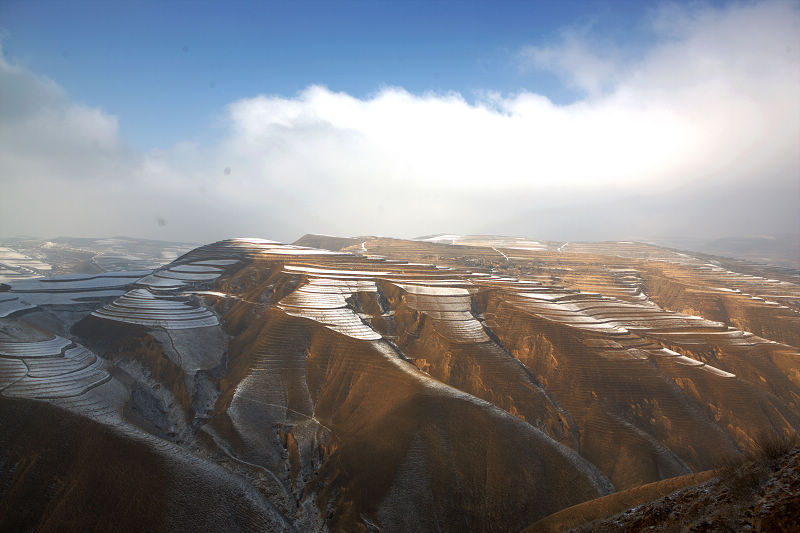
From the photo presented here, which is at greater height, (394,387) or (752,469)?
(752,469)

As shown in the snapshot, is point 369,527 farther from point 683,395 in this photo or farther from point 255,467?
point 683,395

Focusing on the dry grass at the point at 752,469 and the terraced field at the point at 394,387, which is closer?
the dry grass at the point at 752,469

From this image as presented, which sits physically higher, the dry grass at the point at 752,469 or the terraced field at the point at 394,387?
the dry grass at the point at 752,469

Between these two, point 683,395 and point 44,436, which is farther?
point 683,395

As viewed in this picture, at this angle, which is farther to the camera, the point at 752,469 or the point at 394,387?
the point at 394,387

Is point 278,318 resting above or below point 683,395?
above

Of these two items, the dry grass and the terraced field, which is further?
the terraced field

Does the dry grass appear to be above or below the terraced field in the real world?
above

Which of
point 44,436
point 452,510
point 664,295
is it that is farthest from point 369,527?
point 664,295
